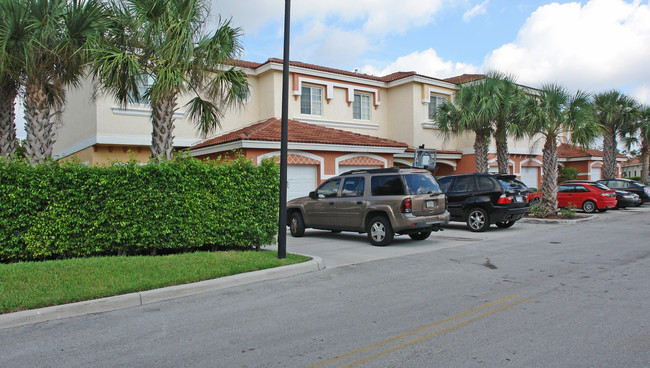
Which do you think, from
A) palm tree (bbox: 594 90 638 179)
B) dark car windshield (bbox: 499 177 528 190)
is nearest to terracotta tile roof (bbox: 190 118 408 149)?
dark car windshield (bbox: 499 177 528 190)

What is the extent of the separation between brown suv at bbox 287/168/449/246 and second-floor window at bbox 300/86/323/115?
10.0 m

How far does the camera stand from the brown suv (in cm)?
1142

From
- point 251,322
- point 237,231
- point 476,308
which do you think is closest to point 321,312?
→ point 251,322

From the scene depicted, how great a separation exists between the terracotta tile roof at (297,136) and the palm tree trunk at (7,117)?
698cm

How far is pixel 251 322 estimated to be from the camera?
5609mm

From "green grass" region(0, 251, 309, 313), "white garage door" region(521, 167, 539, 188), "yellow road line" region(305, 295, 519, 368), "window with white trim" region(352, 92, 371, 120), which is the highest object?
"window with white trim" region(352, 92, 371, 120)

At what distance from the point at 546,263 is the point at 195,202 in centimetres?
715

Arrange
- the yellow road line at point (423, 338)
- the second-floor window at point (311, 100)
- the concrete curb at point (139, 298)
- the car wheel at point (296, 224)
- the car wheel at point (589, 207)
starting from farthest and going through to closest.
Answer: the second-floor window at point (311, 100), the car wheel at point (589, 207), the car wheel at point (296, 224), the concrete curb at point (139, 298), the yellow road line at point (423, 338)

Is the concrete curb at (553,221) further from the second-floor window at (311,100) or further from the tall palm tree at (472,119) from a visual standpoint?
the second-floor window at (311,100)

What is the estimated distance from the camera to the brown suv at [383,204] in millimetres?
11422

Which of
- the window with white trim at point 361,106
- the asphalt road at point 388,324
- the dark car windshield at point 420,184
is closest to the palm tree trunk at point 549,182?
the dark car windshield at point 420,184

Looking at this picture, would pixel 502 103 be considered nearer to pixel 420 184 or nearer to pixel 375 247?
pixel 420 184

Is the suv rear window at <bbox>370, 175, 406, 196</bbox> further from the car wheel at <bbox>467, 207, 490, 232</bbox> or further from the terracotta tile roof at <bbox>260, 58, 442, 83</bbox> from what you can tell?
the terracotta tile roof at <bbox>260, 58, 442, 83</bbox>

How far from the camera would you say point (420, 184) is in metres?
11.8
